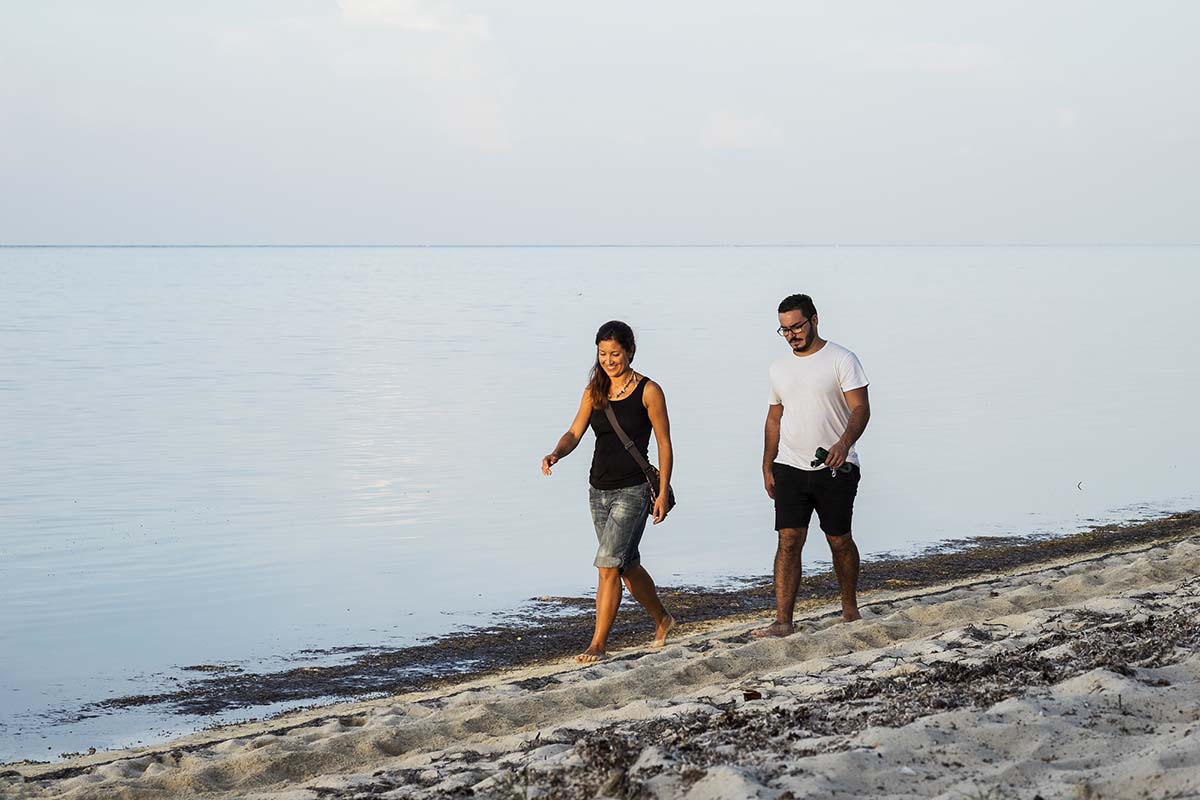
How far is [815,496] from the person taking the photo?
7555mm

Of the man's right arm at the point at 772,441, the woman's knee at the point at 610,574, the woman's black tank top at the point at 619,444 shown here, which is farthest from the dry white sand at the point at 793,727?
the woman's black tank top at the point at 619,444

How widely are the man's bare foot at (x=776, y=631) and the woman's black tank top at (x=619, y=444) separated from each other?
1.11m

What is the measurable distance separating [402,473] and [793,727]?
37.2 ft

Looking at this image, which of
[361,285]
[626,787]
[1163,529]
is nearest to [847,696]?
[626,787]

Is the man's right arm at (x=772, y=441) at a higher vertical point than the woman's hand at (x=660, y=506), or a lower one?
higher

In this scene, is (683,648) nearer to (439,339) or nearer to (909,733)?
(909,733)

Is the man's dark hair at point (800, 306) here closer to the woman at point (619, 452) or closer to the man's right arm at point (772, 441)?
the man's right arm at point (772, 441)

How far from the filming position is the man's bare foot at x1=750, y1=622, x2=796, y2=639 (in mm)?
7766

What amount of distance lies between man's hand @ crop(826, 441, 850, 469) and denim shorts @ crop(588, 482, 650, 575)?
0.97 metres

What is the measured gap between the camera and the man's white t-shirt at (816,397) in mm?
7395

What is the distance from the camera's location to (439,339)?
37.5m

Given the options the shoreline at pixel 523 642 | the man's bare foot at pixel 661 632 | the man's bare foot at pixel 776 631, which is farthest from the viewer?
the man's bare foot at pixel 661 632

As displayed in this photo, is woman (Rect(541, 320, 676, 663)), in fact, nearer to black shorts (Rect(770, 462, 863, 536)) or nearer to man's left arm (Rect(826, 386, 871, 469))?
black shorts (Rect(770, 462, 863, 536))

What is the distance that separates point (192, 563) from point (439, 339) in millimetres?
26403
